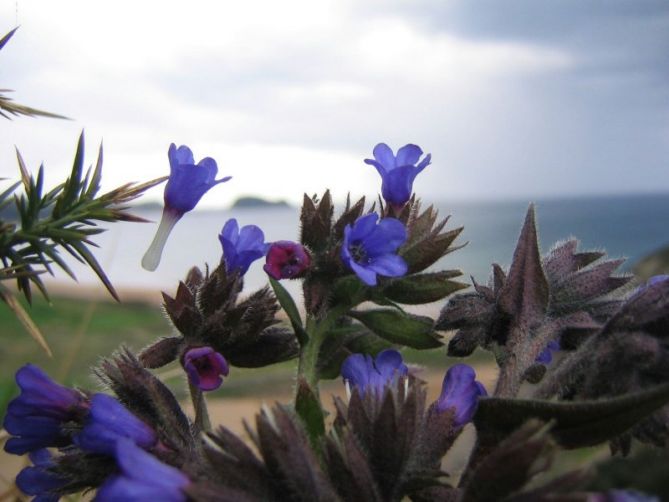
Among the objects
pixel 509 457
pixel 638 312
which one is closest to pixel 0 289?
pixel 509 457

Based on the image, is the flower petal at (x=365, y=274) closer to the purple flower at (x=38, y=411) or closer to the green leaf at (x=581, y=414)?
the green leaf at (x=581, y=414)

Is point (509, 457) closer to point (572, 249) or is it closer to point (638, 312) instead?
point (638, 312)

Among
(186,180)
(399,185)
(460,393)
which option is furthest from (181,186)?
(460,393)

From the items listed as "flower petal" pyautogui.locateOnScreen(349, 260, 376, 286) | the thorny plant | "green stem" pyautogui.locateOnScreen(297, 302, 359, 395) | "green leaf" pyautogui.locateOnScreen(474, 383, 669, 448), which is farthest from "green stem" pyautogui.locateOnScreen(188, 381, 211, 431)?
"green leaf" pyautogui.locateOnScreen(474, 383, 669, 448)

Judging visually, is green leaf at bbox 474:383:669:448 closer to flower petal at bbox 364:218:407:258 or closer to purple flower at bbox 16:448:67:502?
flower petal at bbox 364:218:407:258

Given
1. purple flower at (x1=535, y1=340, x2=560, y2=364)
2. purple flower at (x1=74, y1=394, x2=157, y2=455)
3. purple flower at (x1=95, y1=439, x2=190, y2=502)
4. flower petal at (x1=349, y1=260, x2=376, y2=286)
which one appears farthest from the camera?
purple flower at (x1=535, y1=340, x2=560, y2=364)
